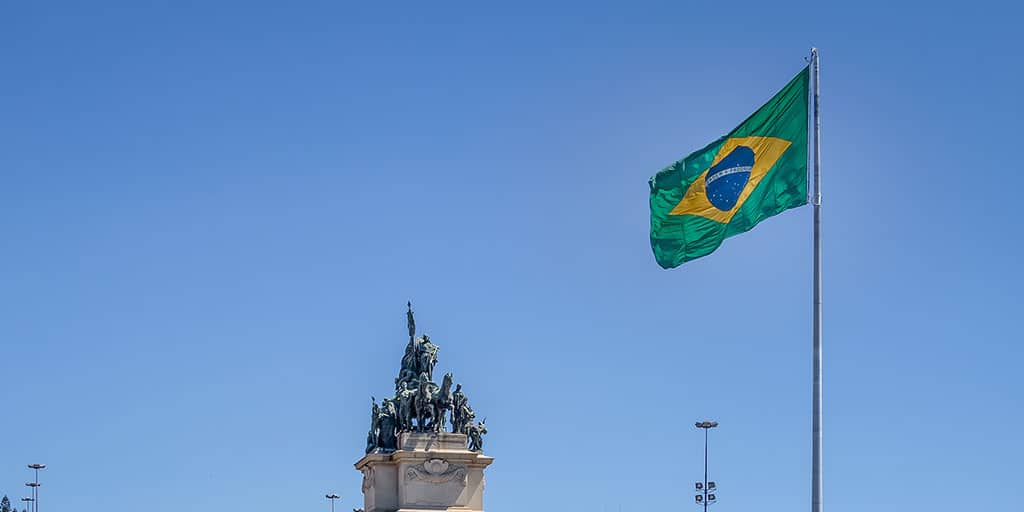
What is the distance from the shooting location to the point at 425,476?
244ft

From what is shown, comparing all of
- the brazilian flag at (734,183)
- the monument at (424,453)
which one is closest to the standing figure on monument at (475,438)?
the monument at (424,453)

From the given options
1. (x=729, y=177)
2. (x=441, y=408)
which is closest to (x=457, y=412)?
(x=441, y=408)

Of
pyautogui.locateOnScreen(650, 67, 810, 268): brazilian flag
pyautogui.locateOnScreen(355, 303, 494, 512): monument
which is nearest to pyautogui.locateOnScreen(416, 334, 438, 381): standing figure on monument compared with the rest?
pyautogui.locateOnScreen(355, 303, 494, 512): monument

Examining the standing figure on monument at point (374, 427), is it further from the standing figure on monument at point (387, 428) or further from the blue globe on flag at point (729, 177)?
the blue globe on flag at point (729, 177)

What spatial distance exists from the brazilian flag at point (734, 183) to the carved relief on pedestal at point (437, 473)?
140 ft

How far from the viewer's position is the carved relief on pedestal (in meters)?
74.2

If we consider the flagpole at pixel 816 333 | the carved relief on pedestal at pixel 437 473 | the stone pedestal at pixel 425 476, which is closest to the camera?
the flagpole at pixel 816 333

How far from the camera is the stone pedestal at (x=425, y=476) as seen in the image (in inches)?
2913

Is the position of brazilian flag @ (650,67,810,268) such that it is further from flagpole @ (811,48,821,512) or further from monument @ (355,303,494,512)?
monument @ (355,303,494,512)

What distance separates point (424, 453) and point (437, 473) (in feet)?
3.52

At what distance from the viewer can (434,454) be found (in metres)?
74.4

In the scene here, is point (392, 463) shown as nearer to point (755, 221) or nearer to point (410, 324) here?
point (410, 324)

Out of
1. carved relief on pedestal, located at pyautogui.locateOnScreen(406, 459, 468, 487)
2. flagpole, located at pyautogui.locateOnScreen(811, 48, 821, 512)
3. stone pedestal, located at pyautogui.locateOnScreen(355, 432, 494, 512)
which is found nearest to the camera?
flagpole, located at pyautogui.locateOnScreen(811, 48, 821, 512)

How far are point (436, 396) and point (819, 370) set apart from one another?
4711 centimetres
